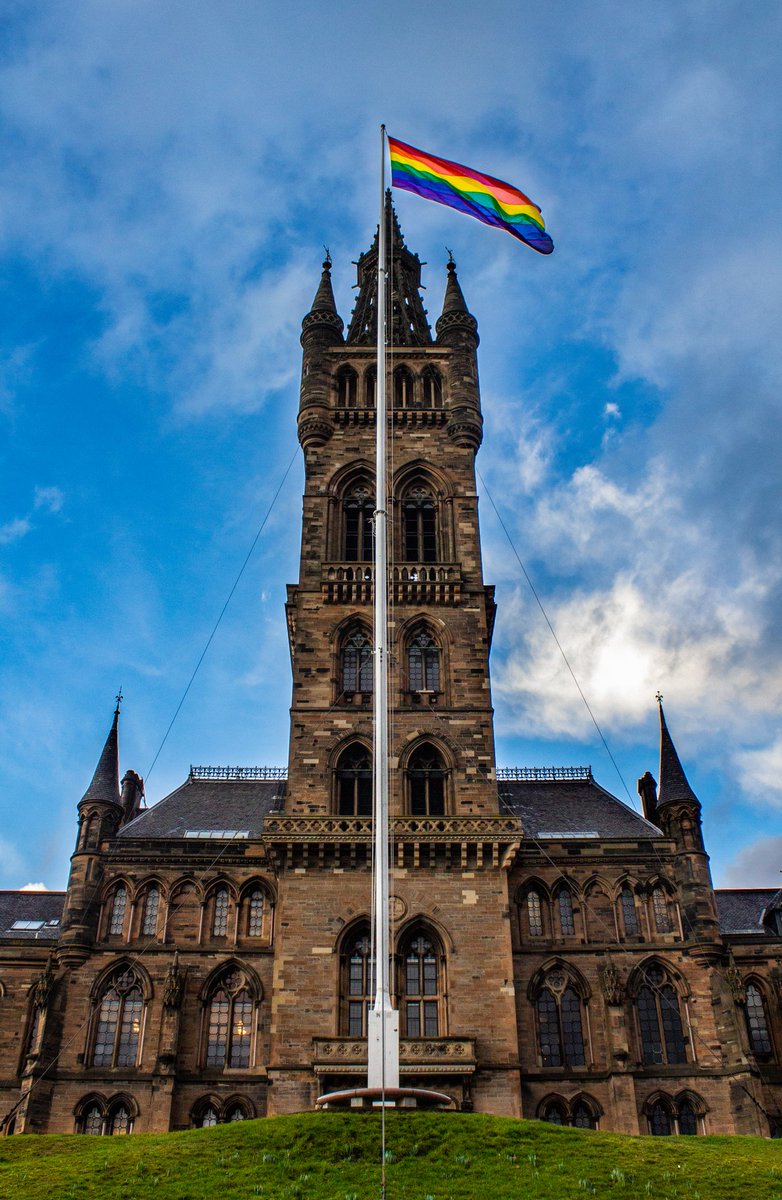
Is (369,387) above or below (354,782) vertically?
above

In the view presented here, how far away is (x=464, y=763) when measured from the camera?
4381cm

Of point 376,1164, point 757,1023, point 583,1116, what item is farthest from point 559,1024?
point 376,1164

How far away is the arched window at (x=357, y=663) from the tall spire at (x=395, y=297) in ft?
58.5

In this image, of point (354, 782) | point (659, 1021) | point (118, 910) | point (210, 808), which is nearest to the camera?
point (659, 1021)

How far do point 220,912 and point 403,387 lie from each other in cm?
2923

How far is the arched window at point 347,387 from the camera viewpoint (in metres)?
56.1

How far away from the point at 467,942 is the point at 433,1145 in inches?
601

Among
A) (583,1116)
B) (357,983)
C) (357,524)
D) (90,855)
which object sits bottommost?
(583,1116)

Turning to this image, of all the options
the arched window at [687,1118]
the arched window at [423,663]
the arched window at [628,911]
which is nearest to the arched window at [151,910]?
the arched window at [423,663]

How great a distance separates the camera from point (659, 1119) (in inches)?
1531

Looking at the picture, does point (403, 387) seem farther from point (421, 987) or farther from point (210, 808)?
point (421, 987)

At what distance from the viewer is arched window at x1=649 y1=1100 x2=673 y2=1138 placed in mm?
38594

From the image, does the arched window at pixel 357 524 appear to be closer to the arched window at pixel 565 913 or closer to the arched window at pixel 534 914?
the arched window at pixel 534 914

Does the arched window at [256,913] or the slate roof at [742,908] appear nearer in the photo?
the arched window at [256,913]
